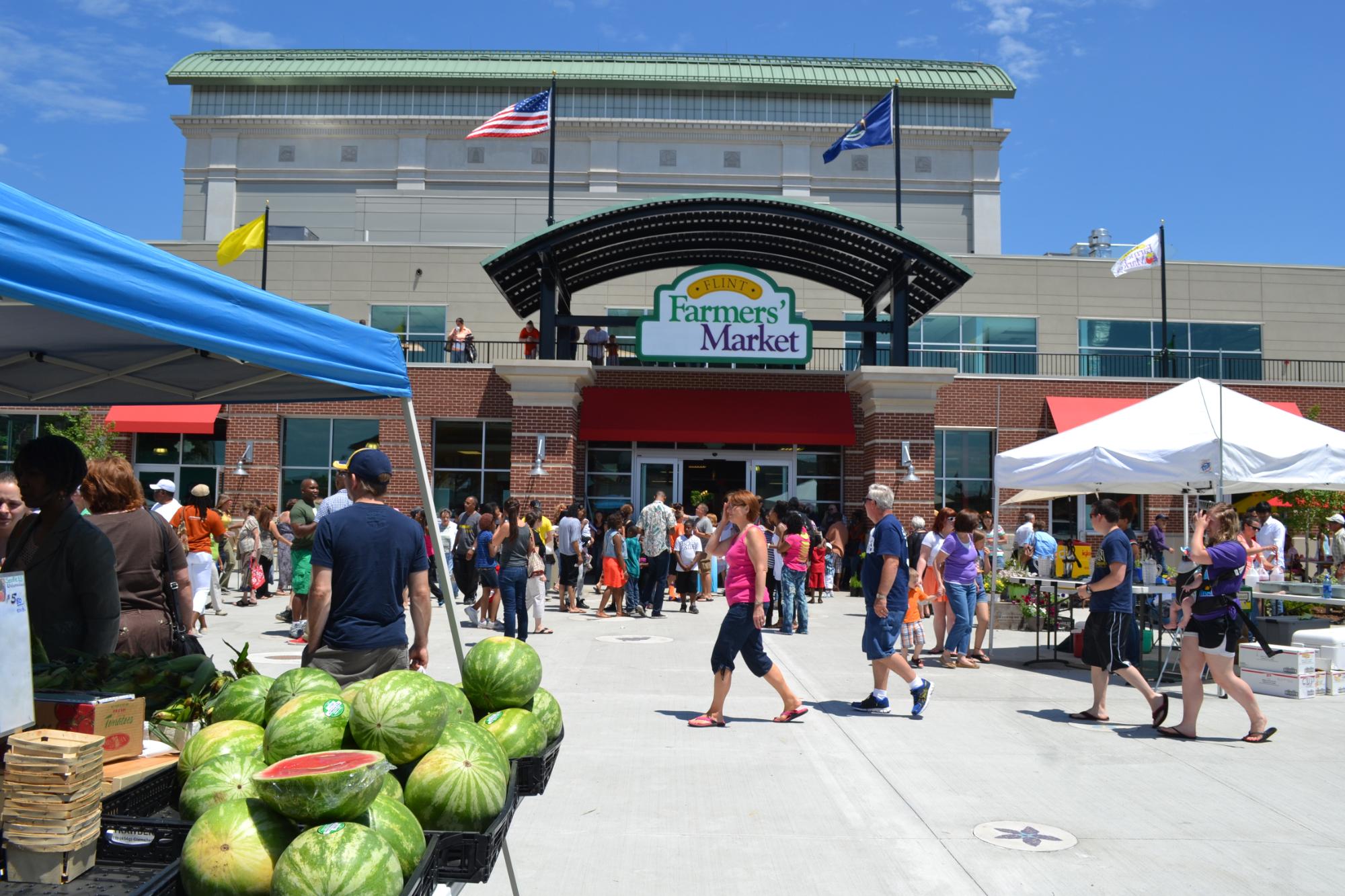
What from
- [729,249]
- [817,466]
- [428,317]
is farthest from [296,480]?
[817,466]

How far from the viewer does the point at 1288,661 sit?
10047 mm

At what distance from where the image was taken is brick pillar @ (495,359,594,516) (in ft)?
71.3

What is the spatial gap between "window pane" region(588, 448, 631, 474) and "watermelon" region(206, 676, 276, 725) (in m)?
20.7

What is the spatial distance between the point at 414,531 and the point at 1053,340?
29.3 metres

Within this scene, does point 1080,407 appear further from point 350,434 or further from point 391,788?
point 391,788

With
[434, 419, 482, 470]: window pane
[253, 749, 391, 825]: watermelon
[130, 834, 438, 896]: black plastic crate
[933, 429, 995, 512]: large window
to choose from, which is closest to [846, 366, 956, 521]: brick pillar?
[933, 429, 995, 512]: large window

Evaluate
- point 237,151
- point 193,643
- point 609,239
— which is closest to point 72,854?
point 193,643

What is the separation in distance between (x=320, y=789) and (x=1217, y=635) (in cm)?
757

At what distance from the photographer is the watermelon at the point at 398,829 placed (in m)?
2.53

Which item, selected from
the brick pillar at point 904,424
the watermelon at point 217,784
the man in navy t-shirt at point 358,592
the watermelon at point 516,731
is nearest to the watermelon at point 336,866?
the watermelon at point 217,784

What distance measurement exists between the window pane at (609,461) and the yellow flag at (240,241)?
10732 mm

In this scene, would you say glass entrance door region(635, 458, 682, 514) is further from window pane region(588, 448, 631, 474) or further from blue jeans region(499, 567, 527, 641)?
blue jeans region(499, 567, 527, 641)

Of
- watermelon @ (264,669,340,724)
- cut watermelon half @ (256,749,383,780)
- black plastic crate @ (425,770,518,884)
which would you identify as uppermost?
watermelon @ (264,669,340,724)

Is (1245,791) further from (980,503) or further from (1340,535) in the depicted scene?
(980,503)
